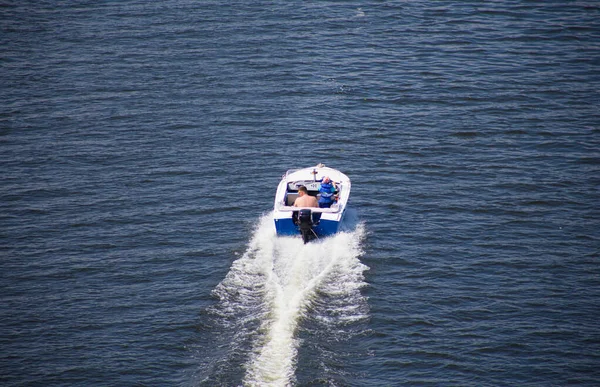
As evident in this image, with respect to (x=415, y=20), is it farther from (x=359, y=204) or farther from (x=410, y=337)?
(x=410, y=337)

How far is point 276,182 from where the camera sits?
111 ft

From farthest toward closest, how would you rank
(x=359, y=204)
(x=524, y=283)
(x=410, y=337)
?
(x=359, y=204)
(x=524, y=283)
(x=410, y=337)

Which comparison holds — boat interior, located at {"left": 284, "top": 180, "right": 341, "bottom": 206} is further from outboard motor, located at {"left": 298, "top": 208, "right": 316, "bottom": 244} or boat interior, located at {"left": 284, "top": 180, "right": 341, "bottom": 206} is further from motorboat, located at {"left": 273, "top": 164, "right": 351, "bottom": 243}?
outboard motor, located at {"left": 298, "top": 208, "right": 316, "bottom": 244}

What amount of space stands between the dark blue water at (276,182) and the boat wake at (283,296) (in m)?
0.09

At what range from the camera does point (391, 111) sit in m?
40.5

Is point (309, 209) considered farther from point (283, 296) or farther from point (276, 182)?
point (276, 182)

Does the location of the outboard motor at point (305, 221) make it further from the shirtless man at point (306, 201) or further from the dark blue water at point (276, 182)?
the shirtless man at point (306, 201)

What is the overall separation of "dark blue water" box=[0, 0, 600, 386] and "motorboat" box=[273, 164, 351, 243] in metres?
0.55

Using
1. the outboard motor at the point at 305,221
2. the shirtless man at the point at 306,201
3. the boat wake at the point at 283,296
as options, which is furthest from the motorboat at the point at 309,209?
the boat wake at the point at 283,296

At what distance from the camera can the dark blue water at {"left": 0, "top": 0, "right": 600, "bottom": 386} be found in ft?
75.0

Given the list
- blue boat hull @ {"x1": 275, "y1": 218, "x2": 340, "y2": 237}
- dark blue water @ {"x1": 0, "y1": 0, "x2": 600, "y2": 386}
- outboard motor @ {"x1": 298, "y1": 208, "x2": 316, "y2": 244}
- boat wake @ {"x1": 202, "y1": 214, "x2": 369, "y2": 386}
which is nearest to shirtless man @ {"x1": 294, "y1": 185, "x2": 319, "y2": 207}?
blue boat hull @ {"x1": 275, "y1": 218, "x2": 340, "y2": 237}

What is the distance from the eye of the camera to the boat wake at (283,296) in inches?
861

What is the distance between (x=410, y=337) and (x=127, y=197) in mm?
15067

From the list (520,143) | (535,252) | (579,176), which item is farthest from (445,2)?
(535,252)
